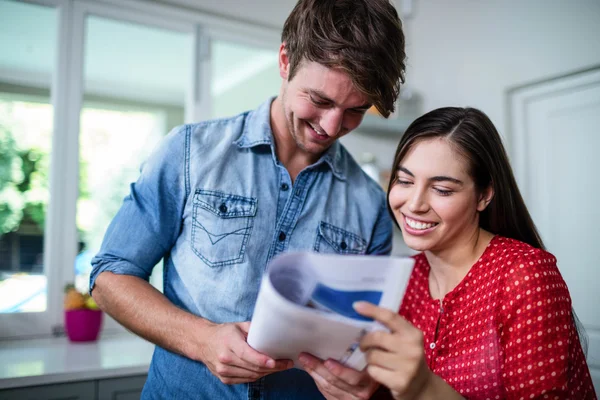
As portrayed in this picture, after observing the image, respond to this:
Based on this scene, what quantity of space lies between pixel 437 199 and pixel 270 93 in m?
2.58

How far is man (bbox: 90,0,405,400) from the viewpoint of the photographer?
1070 mm

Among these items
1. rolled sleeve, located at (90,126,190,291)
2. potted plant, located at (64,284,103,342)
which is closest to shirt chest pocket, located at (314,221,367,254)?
rolled sleeve, located at (90,126,190,291)

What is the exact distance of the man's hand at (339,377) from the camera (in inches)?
31.0

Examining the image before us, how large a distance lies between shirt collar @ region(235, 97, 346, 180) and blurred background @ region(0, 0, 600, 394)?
1517 mm

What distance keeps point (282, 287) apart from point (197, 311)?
1.64 feet

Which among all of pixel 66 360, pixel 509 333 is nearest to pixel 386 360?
pixel 509 333

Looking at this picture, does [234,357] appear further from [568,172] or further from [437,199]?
[568,172]

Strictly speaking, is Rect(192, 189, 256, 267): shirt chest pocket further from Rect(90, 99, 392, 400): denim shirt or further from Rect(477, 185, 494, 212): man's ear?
Rect(477, 185, 494, 212): man's ear

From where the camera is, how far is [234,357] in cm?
84

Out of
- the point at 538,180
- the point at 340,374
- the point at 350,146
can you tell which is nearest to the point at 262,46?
the point at 350,146

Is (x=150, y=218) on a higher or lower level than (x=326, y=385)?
higher

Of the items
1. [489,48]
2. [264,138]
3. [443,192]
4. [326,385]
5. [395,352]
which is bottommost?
[326,385]

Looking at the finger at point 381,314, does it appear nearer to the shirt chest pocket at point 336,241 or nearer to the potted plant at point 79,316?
the shirt chest pocket at point 336,241

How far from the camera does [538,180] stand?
284 cm
